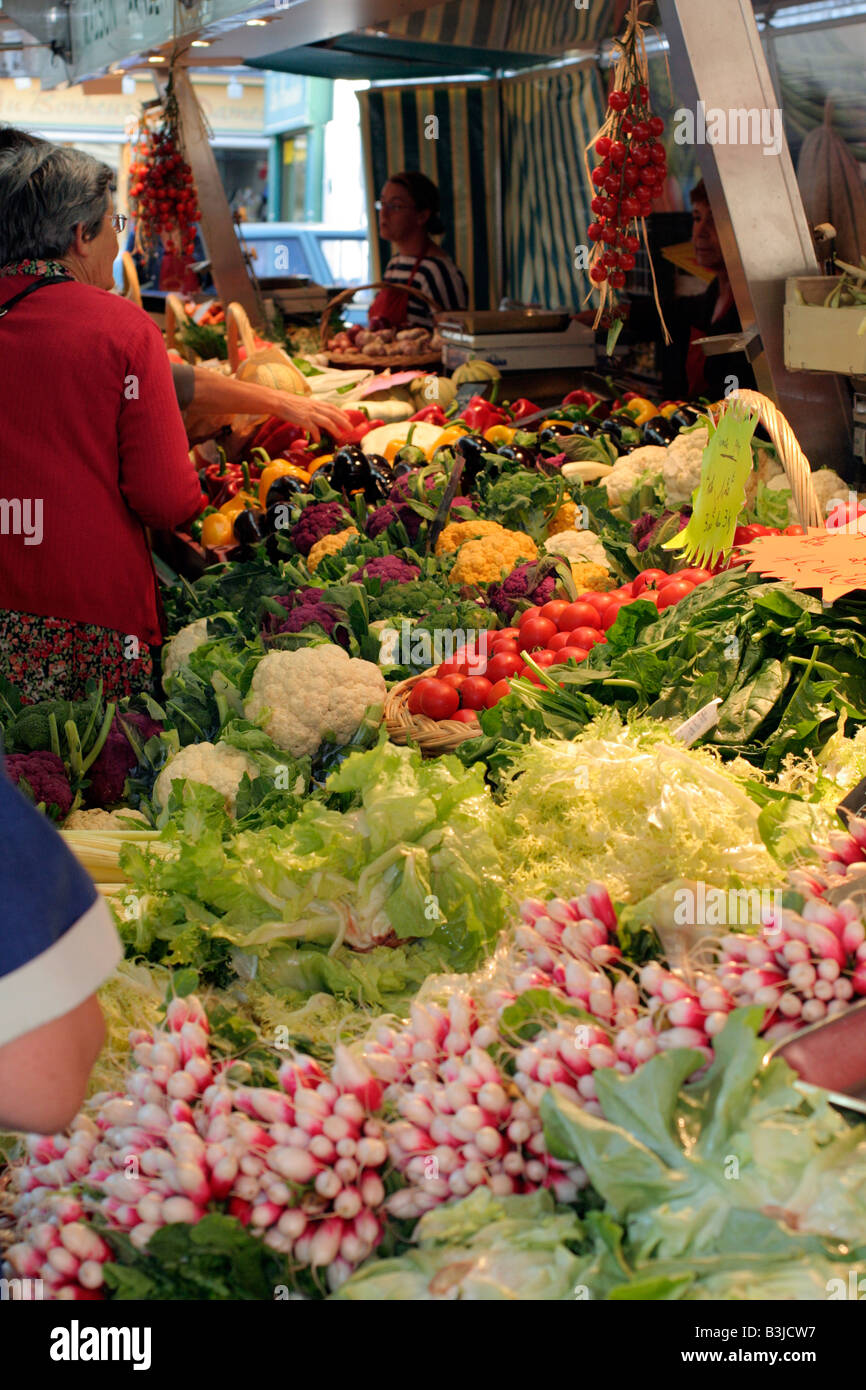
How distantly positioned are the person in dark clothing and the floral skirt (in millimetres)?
2882

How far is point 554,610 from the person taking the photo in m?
2.88

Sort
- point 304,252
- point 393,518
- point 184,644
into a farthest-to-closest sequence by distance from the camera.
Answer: point 304,252
point 393,518
point 184,644

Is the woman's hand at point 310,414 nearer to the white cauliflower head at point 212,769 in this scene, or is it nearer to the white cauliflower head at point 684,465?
the white cauliflower head at point 684,465

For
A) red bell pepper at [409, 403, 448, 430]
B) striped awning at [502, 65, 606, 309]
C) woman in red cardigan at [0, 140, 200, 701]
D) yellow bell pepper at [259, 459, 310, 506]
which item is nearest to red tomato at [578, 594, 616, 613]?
woman in red cardigan at [0, 140, 200, 701]

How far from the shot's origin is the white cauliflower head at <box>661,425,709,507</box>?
11.7 ft

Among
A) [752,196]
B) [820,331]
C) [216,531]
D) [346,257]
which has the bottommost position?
[216,531]

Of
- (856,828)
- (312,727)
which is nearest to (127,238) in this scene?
(312,727)

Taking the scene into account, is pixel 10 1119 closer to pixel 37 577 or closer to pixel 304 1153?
pixel 304 1153

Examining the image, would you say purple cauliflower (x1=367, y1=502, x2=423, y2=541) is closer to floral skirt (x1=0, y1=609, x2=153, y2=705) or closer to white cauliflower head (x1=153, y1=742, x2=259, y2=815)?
floral skirt (x1=0, y1=609, x2=153, y2=705)

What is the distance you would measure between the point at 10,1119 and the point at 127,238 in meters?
15.5

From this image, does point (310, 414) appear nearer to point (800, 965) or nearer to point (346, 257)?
point (800, 965)

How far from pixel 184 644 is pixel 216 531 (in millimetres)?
1218

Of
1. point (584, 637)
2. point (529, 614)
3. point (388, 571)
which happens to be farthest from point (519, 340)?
point (584, 637)

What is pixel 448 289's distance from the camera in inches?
285
